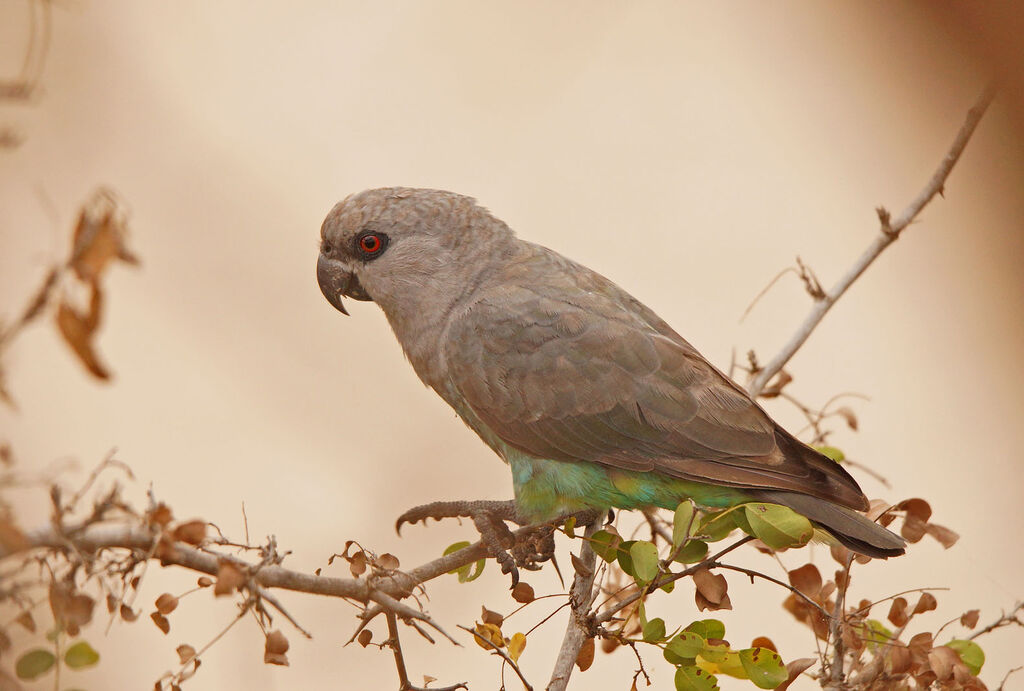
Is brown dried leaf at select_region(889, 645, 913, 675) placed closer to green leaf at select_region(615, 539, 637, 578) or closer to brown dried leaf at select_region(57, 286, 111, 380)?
green leaf at select_region(615, 539, 637, 578)

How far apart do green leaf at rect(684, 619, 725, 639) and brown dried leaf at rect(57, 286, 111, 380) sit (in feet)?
5.53

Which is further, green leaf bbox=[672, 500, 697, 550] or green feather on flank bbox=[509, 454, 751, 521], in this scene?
green feather on flank bbox=[509, 454, 751, 521]

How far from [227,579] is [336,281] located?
2112 millimetres

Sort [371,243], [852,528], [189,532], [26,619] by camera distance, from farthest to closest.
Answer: [371,243] < [852,528] < [26,619] < [189,532]

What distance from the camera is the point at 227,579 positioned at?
5.49 ft

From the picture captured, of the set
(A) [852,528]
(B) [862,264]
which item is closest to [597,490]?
(A) [852,528]

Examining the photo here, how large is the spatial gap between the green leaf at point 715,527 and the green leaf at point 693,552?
0.02m

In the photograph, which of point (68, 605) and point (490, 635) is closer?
point (68, 605)

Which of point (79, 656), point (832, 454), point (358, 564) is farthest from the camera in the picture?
point (832, 454)

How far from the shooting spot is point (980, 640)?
629cm

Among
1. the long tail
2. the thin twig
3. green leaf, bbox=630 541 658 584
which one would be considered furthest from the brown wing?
green leaf, bbox=630 541 658 584

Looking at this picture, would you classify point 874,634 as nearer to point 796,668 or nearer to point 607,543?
point 796,668

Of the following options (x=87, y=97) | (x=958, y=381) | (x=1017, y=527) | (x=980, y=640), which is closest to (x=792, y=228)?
(x=958, y=381)

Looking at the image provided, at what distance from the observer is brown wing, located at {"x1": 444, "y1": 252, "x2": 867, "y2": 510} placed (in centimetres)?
311
